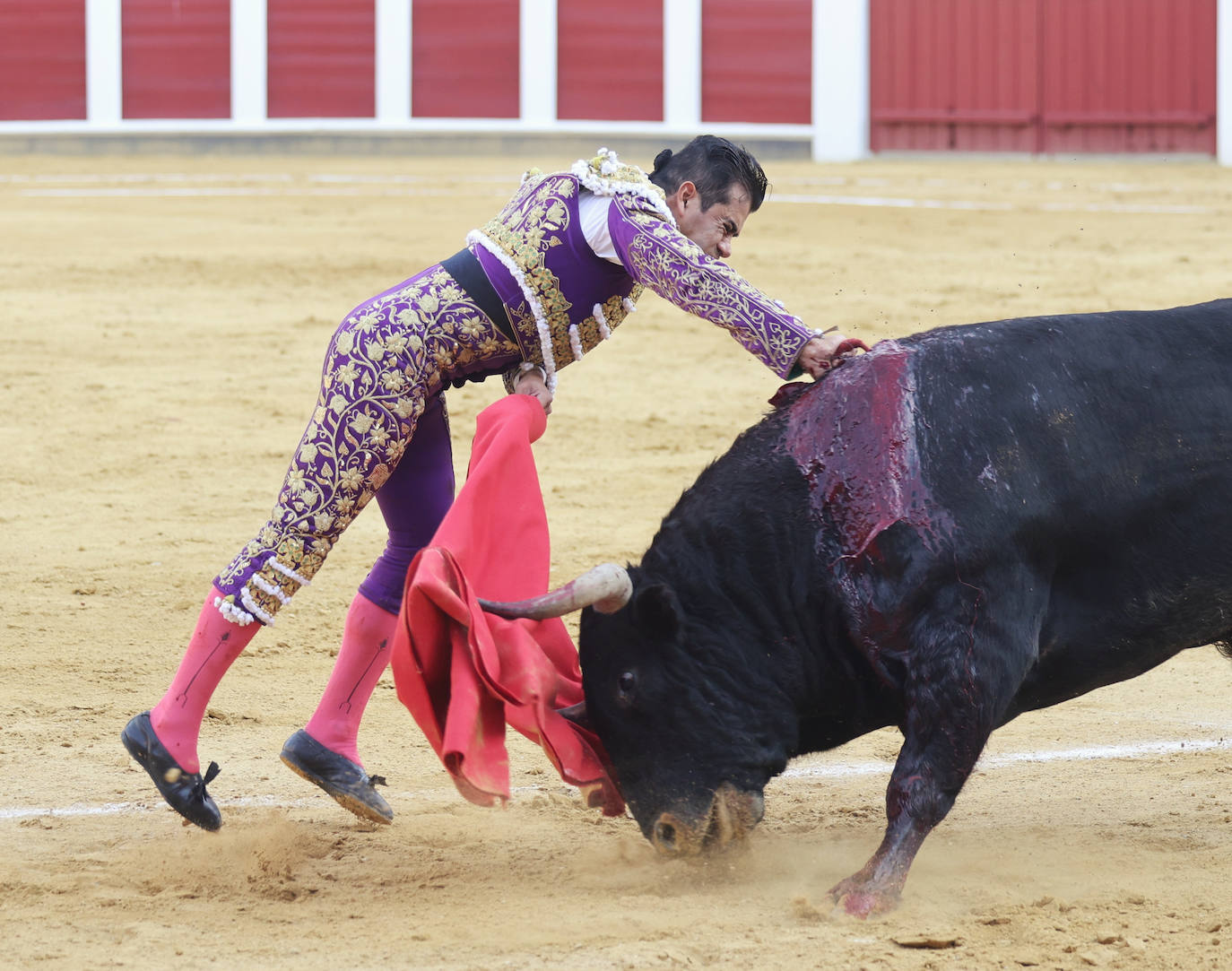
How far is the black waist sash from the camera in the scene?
281 centimetres

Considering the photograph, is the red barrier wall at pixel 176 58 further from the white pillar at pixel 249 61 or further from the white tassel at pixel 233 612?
the white tassel at pixel 233 612

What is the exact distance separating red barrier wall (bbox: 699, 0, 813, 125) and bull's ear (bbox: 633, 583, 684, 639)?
12.8 m

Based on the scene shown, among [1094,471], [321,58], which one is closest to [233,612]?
[1094,471]

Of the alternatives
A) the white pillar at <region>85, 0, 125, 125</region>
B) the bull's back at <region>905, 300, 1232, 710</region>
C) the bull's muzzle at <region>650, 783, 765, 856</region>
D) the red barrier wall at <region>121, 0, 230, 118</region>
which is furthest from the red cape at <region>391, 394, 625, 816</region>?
the white pillar at <region>85, 0, 125, 125</region>

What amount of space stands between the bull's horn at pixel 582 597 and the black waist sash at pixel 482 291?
46 cm

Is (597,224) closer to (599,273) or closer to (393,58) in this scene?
(599,273)

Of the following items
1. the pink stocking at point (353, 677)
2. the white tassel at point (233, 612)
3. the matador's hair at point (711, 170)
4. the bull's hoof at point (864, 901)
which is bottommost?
the bull's hoof at point (864, 901)

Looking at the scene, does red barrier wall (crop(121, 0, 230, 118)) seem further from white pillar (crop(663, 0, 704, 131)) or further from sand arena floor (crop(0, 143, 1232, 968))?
sand arena floor (crop(0, 143, 1232, 968))

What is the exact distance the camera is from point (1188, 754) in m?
3.40

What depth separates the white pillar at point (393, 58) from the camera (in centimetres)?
1518

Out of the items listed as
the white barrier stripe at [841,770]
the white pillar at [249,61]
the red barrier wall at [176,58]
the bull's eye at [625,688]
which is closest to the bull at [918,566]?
the bull's eye at [625,688]

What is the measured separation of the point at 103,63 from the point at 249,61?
128cm

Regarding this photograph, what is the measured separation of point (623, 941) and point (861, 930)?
341 millimetres

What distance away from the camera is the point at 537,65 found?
15.1m
